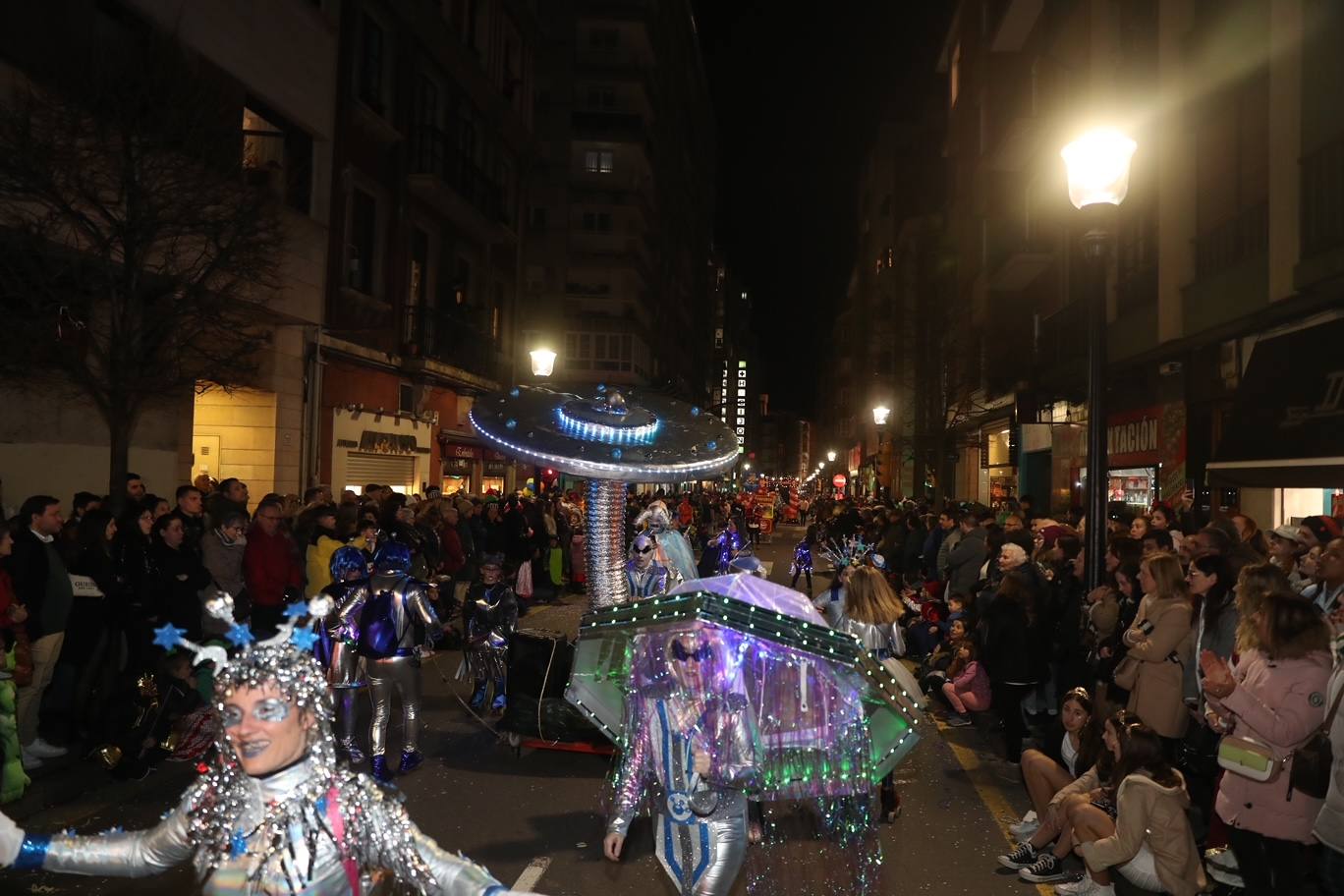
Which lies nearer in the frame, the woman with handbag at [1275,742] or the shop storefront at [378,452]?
the woman with handbag at [1275,742]

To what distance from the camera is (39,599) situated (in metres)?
7.04

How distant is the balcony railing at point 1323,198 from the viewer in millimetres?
10211

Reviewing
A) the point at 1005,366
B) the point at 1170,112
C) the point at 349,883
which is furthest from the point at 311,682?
the point at 1005,366

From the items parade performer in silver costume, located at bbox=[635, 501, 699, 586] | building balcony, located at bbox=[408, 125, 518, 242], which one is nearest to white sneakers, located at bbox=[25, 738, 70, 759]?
parade performer in silver costume, located at bbox=[635, 501, 699, 586]

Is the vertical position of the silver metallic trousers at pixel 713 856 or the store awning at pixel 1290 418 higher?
the store awning at pixel 1290 418

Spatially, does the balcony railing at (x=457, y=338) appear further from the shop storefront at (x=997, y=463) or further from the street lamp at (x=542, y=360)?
the shop storefront at (x=997, y=463)

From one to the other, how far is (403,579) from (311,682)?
4.47 meters

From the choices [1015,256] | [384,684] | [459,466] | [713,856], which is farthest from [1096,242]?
[459,466]

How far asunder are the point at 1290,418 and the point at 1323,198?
244cm

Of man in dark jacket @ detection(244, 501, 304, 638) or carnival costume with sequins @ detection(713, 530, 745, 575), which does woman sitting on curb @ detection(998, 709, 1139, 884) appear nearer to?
man in dark jacket @ detection(244, 501, 304, 638)

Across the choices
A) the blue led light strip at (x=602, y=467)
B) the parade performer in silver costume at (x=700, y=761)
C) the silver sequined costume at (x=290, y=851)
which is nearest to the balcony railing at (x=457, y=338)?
the blue led light strip at (x=602, y=467)

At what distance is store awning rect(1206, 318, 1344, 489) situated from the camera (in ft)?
32.6

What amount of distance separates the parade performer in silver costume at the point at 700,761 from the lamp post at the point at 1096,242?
507cm

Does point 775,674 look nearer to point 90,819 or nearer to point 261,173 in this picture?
point 90,819
